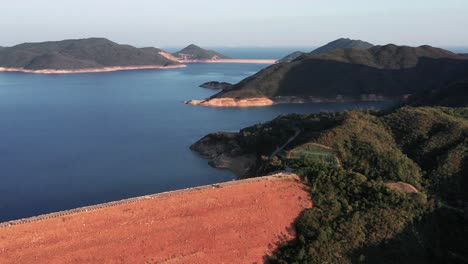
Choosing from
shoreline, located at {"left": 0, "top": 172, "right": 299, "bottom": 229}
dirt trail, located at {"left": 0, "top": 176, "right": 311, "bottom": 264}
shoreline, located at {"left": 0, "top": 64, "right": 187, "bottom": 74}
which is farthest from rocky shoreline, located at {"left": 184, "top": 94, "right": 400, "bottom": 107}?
shoreline, located at {"left": 0, "top": 64, "right": 187, "bottom": 74}

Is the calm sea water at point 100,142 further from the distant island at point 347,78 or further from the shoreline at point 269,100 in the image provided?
the distant island at point 347,78

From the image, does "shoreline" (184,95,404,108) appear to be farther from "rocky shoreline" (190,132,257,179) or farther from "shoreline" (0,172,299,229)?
"shoreline" (0,172,299,229)

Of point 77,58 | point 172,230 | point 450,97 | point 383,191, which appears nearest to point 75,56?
point 77,58

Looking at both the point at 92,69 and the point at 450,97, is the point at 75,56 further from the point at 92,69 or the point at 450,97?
the point at 450,97

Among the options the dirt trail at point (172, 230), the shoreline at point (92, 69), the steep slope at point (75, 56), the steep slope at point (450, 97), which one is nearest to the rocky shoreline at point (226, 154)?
the dirt trail at point (172, 230)

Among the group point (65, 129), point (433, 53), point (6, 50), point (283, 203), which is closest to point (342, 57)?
point (433, 53)
